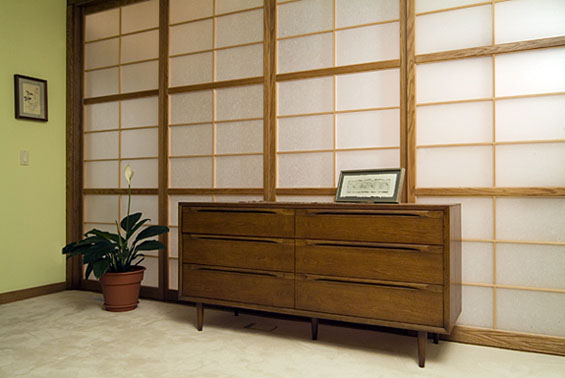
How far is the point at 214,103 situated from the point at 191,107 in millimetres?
212

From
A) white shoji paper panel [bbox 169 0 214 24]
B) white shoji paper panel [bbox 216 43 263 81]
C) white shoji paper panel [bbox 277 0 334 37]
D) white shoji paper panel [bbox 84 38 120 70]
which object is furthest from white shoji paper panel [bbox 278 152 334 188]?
white shoji paper panel [bbox 84 38 120 70]

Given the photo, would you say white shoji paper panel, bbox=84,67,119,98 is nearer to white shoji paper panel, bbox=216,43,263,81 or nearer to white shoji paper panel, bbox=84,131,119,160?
white shoji paper panel, bbox=84,131,119,160

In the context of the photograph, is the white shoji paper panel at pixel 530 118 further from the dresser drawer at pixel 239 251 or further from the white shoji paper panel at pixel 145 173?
the white shoji paper panel at pixel 145 173

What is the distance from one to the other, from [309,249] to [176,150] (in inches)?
60.1

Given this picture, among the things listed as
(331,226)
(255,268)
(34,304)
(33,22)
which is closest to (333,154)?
(331,226)

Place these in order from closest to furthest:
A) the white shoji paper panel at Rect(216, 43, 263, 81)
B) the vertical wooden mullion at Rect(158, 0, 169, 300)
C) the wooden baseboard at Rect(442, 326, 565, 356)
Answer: the wooden baseboard at Rect(442, 326, 565, 356)
the white shoji paper panel at Rect(216, 43, 263, 81)
the vertical wooden mullion at Rect(158, 0, 169, 300)

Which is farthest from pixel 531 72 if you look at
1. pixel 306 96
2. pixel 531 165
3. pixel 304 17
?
pixel 304 17

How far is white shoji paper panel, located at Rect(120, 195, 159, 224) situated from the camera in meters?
3.40

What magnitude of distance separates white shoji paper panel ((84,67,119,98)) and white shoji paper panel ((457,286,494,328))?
3.09 m

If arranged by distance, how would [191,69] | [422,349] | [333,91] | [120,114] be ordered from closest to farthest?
[422,349] < [333,91] < [191,69] < [120,114]

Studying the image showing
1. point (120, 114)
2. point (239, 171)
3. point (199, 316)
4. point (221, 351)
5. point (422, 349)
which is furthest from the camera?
point (120, 114)

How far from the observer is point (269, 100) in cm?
292

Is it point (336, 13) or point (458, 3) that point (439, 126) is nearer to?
point (458, 3)

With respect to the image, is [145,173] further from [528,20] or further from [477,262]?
[528,20]
